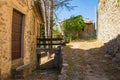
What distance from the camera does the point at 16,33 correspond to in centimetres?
1103

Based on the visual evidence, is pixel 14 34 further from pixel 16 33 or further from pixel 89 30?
pixel 89 30

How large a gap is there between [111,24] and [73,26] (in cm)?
1313

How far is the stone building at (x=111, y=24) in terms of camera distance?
52.9 ft

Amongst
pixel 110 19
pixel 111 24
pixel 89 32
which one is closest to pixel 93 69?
pixel 111 24

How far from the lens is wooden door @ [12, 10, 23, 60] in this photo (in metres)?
10.7

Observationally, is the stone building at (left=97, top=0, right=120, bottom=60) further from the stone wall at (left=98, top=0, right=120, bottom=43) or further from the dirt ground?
the dirt ground

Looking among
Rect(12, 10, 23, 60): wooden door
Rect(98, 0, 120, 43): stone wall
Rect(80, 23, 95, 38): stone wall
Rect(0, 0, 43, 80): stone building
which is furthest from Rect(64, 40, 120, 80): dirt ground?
Rect(80, 23, 95, 38): stone wall

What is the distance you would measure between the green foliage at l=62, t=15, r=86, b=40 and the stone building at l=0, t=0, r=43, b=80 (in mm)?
17755

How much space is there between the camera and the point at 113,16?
17766 millimetres

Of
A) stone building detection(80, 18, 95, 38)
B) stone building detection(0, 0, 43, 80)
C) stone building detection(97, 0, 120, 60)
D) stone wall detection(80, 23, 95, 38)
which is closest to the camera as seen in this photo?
stone building detection(0, 0, 43, 80)

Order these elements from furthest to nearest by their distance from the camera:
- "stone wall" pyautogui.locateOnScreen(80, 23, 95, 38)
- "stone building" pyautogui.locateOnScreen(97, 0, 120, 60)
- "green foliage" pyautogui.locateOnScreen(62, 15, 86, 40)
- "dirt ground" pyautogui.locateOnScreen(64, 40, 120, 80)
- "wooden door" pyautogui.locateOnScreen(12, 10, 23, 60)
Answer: "stone wall" pyautogui.locateOnScreen(80, 23, 95, 38) < "green foliage" pyautogui.locateOnScreen(62, 15, 86, 40) < "stone building" pyautogui.locateOnScreen(97, 0, 120, 60) < "wooden door" pyautogui.locateOnScreen(12, 10, 23, 60) < "dirt ground" pyautogui.locateOnScreen(64, 40, 120, 80)

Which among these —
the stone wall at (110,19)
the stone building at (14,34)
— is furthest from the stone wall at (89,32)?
the stone building at (14,34)

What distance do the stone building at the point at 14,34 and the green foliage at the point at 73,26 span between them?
17.8 meters

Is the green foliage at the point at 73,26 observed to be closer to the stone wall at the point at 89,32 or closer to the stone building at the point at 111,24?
the stone wall at the point at 89,32
